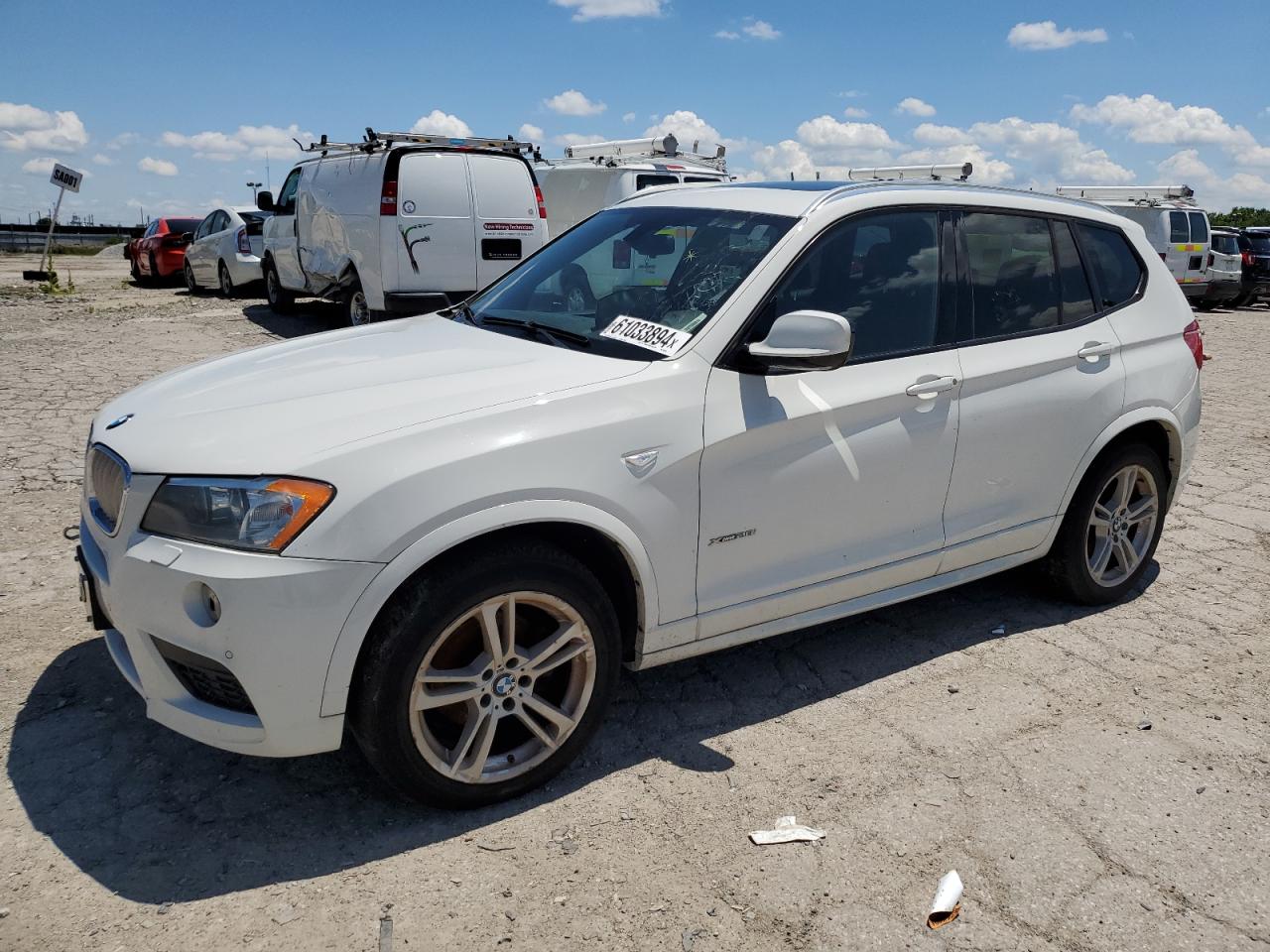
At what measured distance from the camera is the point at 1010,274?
4.06 m

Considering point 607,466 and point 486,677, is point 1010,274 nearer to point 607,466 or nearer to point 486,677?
point 607,466

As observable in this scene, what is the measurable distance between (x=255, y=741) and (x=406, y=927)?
2.06ft

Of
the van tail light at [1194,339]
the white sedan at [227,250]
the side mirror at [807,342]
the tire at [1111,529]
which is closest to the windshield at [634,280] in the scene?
the side mirror at [807,342]

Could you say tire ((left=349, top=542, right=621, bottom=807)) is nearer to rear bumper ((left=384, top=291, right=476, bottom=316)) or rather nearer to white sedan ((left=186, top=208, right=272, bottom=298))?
rear bumper ((left=384, top=291, right=476, bottom=316))

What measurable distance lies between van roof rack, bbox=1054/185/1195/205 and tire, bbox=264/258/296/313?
550 inches

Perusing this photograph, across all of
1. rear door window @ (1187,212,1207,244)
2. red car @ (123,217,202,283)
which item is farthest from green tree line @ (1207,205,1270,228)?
red car @ (123,217,202,283)

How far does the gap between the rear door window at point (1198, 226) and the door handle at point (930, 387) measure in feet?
63.2

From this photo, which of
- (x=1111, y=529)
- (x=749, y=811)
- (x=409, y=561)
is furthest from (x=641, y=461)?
(x=1111, y=529)

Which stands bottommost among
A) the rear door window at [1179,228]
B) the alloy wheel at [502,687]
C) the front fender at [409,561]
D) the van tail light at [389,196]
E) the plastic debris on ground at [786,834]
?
the plastic debris on ground at [786,834]

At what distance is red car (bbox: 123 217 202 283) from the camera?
1953cm

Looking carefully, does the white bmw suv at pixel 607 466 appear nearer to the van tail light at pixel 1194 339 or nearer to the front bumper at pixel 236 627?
the front bumper at pixel 236 627

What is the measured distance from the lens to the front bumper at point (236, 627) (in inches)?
99.5

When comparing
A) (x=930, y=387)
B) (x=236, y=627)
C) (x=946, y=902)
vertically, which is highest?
(x=930, y=387)

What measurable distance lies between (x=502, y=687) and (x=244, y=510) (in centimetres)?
89
